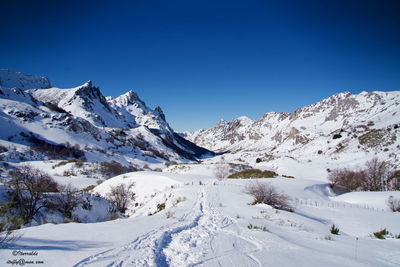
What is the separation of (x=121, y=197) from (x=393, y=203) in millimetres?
21236

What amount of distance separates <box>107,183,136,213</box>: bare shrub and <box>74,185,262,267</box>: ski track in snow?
Result: 12.8 meters

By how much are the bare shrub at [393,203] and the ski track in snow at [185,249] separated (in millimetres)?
12044

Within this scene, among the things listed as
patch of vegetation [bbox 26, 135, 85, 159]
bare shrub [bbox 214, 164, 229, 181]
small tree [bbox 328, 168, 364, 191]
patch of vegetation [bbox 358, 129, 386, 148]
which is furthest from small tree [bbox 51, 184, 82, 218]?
patch of vegetation [bbox 358, 129, 386, 148]

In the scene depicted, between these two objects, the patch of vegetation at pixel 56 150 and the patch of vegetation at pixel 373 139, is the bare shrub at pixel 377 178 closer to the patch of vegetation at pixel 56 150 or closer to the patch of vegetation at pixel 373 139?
the patch of vegetation at pixel 373 139

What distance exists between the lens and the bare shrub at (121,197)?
A: 1637 cm

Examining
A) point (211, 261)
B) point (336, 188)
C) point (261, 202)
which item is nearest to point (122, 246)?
point (211, 261)

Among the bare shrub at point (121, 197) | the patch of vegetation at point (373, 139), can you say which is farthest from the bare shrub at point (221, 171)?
the patch of vegetation at point (373, 139)

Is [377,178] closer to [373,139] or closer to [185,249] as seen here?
[373,139]

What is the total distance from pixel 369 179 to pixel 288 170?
14663mm

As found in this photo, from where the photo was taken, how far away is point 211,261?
11.3ft

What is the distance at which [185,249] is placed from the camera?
400cm

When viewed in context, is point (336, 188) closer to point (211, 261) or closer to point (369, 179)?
point (369, 179)

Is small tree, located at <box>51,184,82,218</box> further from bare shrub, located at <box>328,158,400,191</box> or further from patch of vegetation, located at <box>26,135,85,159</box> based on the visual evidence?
patch of vegetation, located at <box>26,135,85,159</box>

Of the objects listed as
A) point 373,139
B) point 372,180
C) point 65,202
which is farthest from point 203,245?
point 373,139
